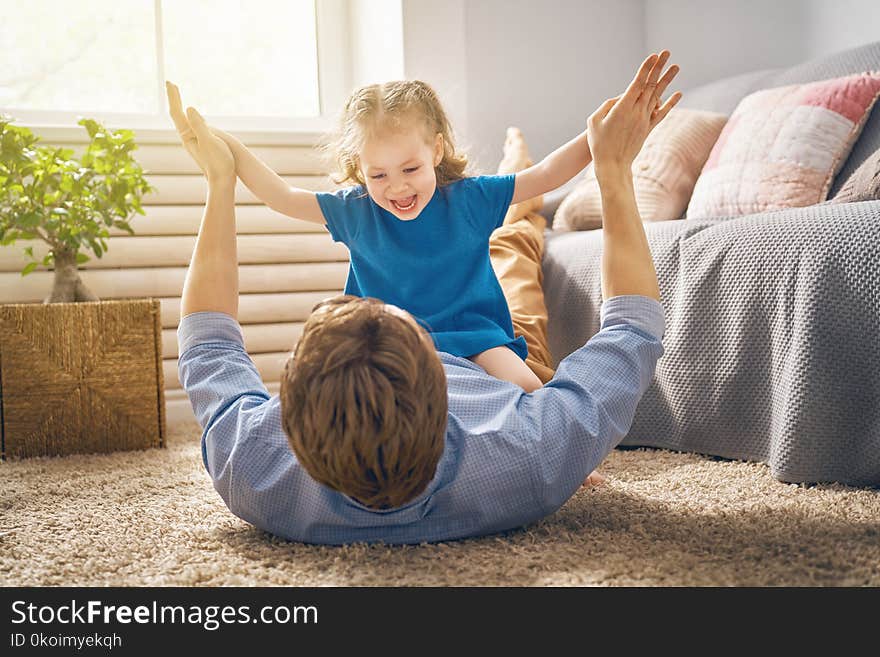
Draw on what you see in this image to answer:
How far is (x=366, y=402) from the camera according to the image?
0.87m

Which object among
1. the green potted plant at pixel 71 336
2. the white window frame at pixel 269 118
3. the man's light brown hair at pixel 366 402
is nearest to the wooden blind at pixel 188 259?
the white window frame at pixel 269 118

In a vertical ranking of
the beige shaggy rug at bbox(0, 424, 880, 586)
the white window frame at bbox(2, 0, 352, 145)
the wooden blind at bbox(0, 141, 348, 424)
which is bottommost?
the beige shaggy rug at bbox(0, 424, 880, 586)

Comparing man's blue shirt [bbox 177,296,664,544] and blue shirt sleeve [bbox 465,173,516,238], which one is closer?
man's blue shirt [bbox 177,296,664,544]

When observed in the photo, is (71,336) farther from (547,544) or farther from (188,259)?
(547,544)

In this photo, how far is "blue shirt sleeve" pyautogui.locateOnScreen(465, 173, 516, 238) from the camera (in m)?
1.56

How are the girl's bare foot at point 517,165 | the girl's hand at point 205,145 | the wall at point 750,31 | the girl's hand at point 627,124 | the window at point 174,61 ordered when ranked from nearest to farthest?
the girl's hand at point 627,124 → the girl's hand at point 205,145 → the girl's bare foot at point 517,165 → the wall at point 750,31 → the window at point 174,61

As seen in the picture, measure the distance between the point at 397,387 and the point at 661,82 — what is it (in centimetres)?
66

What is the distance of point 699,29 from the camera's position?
286 cm

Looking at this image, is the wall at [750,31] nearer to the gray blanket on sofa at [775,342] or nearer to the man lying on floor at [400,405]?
the gray blanket on sofa at [775,342]

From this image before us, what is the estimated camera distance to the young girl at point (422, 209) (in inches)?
57.9

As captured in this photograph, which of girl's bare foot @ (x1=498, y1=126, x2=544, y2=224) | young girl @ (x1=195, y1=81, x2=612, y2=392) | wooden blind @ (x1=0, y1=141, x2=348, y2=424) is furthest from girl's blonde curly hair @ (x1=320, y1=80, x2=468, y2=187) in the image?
wooden blind @ (x1=0, y1=141, x2=348, y2=424)

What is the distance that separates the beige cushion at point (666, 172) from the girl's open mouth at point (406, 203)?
0.84 m

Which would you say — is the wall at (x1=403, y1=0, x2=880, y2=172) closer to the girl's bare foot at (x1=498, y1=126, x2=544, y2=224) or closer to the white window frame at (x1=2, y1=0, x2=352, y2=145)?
the girl's bare foot at (x1=498, y1=126, x2=544, y2=224)

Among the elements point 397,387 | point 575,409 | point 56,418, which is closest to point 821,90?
point 575,409
